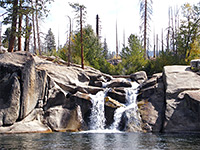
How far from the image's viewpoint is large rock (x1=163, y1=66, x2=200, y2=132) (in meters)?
18.3

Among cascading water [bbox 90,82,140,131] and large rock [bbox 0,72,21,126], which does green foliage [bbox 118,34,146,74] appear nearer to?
cascading water [bbox 90,82,140,131]

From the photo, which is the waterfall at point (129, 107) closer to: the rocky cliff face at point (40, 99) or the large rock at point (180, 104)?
the rocky cliff face at point (40, 99)

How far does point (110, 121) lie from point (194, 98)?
6432mm

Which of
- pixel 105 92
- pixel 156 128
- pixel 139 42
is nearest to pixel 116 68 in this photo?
pixel 139 42

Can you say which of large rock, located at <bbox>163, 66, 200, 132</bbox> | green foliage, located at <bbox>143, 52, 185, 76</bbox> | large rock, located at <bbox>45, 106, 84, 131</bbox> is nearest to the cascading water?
large rock, located at <bbox>45, 106, 84, 131</bbox>

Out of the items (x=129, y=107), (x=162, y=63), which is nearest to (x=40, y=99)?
(x=129, y=107)

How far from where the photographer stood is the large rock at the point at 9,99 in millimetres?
17345

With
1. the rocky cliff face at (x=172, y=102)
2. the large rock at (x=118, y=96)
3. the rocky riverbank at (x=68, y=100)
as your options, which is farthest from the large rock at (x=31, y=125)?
the rocky cliff face at (x=172, y=102)

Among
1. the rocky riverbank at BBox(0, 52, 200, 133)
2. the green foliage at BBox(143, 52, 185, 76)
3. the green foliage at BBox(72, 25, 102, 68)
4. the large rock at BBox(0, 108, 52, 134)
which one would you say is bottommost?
the large rock at BBox(0, 108, 52, 134)

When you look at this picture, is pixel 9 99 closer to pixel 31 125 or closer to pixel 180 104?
pixel 31 125

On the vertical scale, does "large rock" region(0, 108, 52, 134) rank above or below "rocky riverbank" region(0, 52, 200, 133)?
below

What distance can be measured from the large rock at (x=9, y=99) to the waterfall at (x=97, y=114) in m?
5.78

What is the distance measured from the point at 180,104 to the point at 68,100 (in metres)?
8.67

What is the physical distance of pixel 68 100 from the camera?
2081 centimetres
